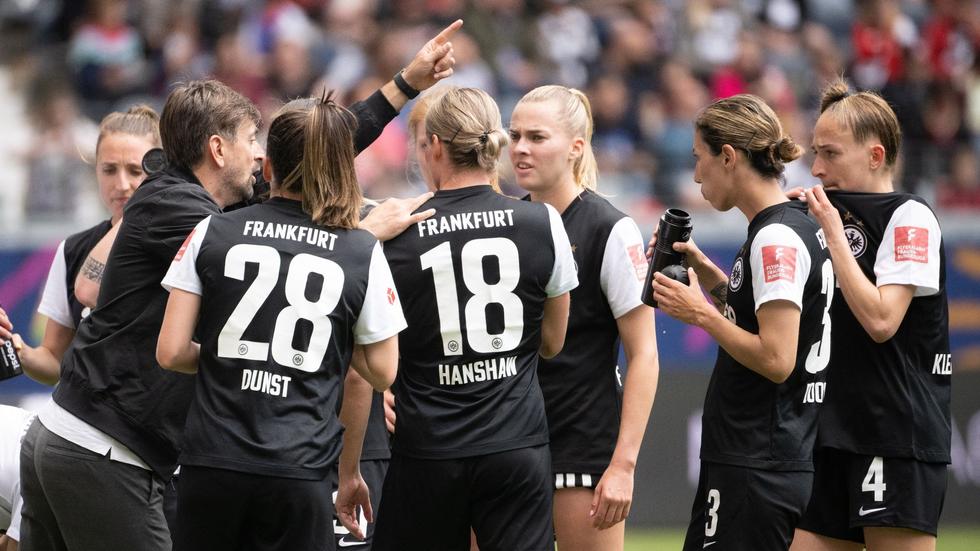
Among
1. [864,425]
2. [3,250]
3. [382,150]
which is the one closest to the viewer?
[864,425]

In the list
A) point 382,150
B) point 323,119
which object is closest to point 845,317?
point 323,119

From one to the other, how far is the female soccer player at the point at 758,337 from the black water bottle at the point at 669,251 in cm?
4

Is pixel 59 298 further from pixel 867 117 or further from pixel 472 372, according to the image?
pixel 867 117

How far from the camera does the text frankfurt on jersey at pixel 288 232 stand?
4094 millimetres

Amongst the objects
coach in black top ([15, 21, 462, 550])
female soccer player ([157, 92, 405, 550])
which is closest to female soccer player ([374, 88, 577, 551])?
female soccer player ([157, 92, 405, 550])

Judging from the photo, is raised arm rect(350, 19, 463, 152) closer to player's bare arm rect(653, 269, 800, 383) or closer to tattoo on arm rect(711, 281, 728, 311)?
player's bare arm rect(653, 269, 800, 383)

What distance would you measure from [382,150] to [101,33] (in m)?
3.18

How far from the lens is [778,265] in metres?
4.61

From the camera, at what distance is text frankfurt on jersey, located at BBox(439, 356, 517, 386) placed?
445 centimetres

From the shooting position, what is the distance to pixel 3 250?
1037cm

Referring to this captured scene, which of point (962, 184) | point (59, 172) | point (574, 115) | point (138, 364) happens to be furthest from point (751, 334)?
point (962, 184)

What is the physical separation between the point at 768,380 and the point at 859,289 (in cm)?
59

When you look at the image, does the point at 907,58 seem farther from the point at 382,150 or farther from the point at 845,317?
the point at 845,317

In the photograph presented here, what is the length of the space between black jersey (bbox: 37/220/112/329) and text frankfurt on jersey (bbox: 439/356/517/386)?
2.08 metres
